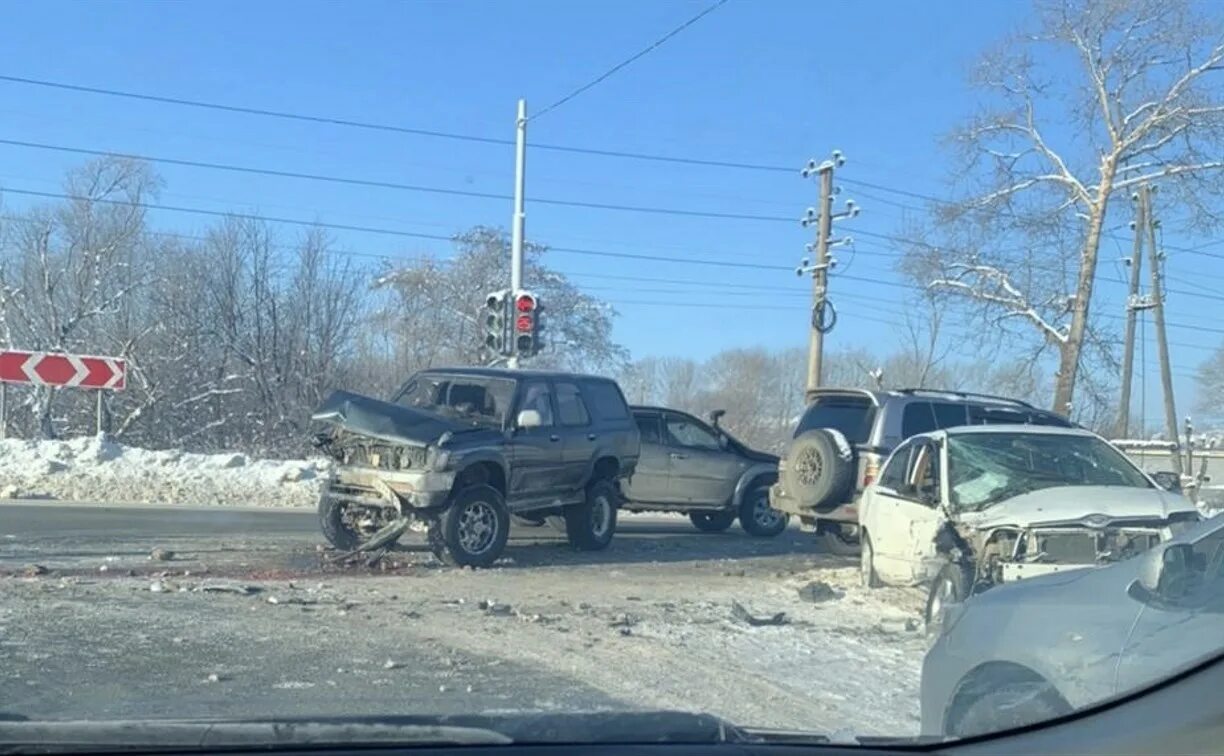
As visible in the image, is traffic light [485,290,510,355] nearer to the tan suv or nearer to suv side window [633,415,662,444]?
suv side window [633,415,662,444]

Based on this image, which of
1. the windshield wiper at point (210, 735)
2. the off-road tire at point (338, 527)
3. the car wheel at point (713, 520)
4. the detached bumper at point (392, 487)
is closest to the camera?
the windshield wiper at point (210, 735)

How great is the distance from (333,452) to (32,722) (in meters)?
9.38

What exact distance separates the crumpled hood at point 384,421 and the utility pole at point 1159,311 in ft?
36.0

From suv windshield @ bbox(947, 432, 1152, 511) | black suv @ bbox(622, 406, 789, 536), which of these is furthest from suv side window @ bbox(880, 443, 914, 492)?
black suv @ bbox(622, 406, 789, 536)

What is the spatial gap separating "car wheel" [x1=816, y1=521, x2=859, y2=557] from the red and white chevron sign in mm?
12545

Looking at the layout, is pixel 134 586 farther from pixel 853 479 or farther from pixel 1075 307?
pixel 1075 307

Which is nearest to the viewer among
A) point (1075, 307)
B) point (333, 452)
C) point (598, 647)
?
point (598, 647)

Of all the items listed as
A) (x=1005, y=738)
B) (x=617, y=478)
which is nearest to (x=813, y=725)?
(x=1005, y=738)

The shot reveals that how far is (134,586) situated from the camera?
33.5 feet

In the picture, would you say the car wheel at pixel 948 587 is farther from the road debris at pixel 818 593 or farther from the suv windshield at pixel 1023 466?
the road debris at pixel 818 593

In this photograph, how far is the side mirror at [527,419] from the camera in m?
12.9

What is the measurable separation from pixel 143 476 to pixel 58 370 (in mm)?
2237

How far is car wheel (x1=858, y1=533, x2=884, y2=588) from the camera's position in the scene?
36.5 ft

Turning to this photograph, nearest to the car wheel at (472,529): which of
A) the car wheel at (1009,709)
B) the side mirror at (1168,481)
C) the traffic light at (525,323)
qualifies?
the side mirror at (1168,481)
